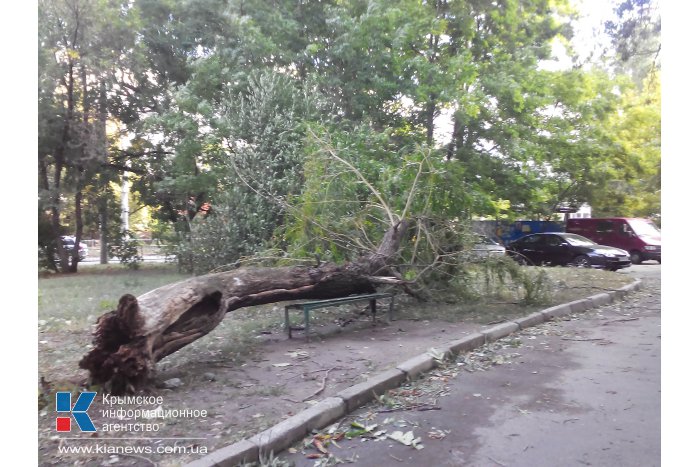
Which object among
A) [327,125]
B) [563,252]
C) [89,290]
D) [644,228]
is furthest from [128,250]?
[644,228]

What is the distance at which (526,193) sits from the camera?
32.4 feet

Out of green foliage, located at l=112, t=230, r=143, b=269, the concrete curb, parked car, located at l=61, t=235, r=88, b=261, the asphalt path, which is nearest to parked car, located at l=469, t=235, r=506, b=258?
the concrete curb

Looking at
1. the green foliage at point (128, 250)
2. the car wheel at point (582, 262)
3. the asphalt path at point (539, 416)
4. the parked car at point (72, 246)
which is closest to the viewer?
the asphalt path at point (539, 416)

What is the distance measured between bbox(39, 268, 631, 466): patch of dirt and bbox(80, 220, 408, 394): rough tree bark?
0.23 m

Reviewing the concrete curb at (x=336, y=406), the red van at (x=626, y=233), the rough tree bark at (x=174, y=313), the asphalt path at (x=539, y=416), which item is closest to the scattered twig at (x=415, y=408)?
the asphalt path at (x=539, y=416)

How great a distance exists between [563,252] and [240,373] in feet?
20.0

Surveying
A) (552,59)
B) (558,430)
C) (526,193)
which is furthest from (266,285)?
(552,59)

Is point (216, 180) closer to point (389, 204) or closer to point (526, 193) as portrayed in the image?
point (389, 204)

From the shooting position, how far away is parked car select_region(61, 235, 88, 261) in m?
6.42

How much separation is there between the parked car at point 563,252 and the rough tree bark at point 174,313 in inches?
135

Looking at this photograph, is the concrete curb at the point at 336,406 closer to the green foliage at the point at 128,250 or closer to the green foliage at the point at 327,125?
the green foliage at the point at 327,125

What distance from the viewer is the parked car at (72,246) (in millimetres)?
6422

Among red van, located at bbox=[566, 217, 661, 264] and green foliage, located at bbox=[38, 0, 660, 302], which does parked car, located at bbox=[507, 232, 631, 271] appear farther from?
green foliage, located at bbox=[38, 0, 660, 302]

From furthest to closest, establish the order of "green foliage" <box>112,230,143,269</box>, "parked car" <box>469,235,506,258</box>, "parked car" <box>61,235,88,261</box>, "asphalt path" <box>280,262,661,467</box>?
"green foliage" <box>112,230,143,269</box> < "parked car" <box>469,235,506,258</box> < "parked car" <box>61,235,88,261</box> < "asphalt path" <box>280,262,661,467</box>
